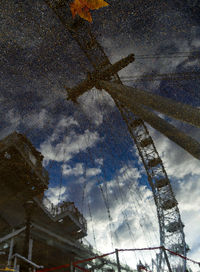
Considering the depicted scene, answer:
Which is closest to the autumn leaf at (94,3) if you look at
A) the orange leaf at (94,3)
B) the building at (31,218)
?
the orange leaf at (94,3)

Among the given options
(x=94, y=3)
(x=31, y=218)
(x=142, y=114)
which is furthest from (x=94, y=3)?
(x=31, y=218)

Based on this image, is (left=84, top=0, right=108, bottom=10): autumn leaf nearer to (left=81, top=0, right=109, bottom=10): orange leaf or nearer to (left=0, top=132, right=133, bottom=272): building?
(left=81, top=0, right=109, bottom=10): orange leaf

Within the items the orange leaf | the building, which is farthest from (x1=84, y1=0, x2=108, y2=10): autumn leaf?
the building

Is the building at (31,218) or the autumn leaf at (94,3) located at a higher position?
the autumn leaf at (94,3)

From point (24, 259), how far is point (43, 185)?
9.14 m

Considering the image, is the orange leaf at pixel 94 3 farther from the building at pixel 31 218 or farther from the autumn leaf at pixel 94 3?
the building at pixel 31 218

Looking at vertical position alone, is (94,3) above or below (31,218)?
above

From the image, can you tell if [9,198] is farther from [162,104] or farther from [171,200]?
[171,200]

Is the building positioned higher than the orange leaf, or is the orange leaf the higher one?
the orange leaf

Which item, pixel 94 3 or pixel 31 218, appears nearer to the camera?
pixel 94 3

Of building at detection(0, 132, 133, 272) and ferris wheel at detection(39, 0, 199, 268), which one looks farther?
building at detection(0, 132, 133, 272)

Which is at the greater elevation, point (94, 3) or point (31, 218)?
point (94, 3)

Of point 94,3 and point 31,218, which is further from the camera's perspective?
point 31,218

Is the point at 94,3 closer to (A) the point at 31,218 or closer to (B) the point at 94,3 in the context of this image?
(B) the point at 94,3
